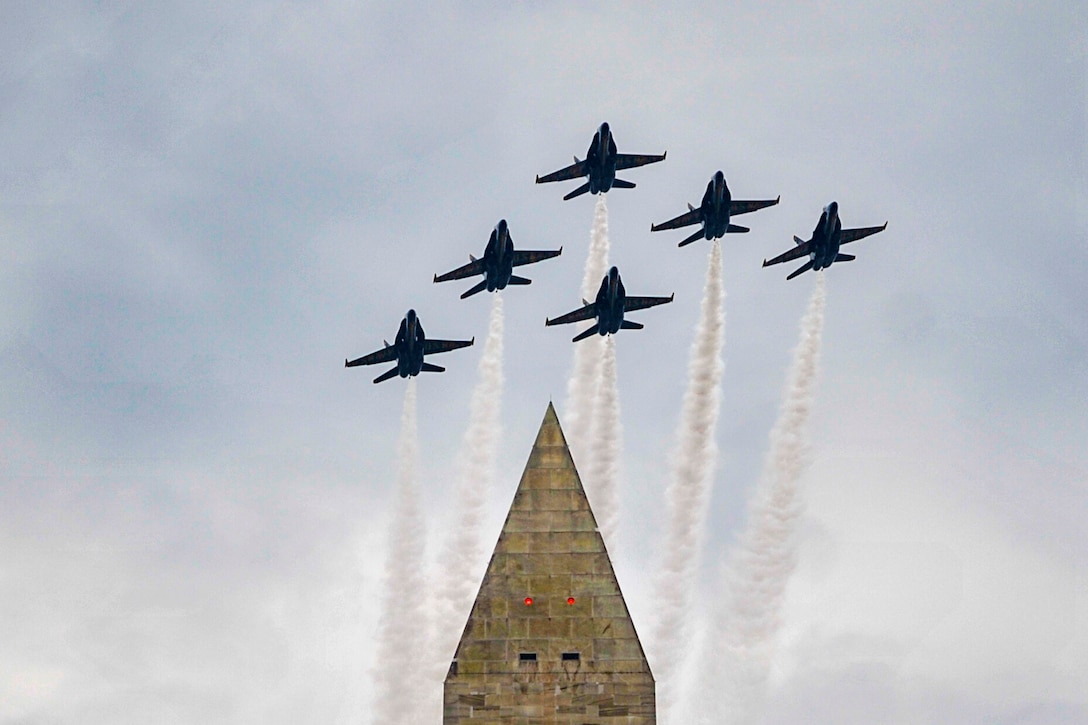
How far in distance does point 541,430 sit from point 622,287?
4540 centimetres

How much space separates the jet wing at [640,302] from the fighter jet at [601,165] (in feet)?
36.9

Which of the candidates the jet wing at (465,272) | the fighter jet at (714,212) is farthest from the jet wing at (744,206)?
the jet wing at (465,272)

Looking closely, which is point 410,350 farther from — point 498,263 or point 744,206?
point 744,206

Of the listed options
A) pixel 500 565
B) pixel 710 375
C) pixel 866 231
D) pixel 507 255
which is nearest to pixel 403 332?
pixel 507 255

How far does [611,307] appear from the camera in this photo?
152 metres

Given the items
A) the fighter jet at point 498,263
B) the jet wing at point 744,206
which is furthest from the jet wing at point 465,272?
the jet wing at point 744,206

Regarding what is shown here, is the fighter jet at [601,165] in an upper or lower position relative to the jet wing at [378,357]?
upper

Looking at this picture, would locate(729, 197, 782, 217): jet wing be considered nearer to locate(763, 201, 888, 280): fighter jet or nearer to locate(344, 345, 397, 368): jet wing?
locate(763, 201, 888, 280): fighter jet

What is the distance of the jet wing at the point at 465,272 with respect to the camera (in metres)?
158

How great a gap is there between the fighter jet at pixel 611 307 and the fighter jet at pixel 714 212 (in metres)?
7.97

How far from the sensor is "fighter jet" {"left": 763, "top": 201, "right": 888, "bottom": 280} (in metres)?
155

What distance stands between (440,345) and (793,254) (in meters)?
30.3

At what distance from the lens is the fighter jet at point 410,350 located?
15412cm

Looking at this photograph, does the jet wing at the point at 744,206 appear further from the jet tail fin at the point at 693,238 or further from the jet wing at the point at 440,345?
the jet wing at the point at 440,345
